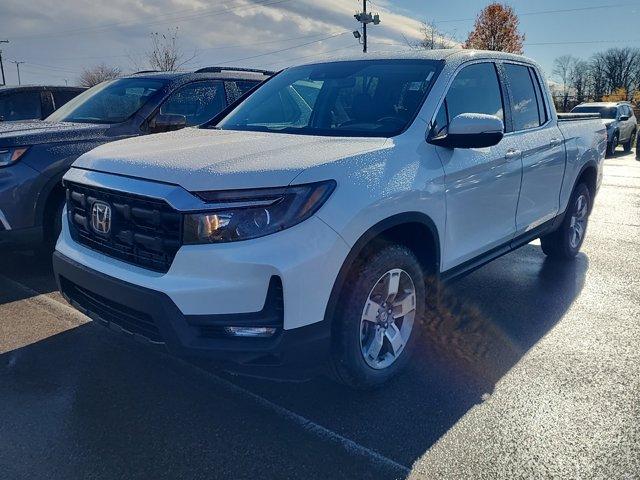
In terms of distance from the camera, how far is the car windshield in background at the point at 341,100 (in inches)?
128

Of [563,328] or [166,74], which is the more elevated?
[166,74]

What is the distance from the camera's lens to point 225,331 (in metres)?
2.41

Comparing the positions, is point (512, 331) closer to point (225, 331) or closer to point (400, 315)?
point (400, 315)

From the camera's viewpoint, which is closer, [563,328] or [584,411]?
[584,411]

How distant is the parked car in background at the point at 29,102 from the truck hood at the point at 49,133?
2.98 m

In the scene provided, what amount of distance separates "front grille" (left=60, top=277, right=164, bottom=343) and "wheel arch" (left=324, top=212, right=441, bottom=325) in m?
0.82

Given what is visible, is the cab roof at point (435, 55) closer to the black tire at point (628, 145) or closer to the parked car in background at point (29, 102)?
the parked car in background at point (29, 102)

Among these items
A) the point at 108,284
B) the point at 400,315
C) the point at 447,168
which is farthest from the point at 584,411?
the point at 108,284

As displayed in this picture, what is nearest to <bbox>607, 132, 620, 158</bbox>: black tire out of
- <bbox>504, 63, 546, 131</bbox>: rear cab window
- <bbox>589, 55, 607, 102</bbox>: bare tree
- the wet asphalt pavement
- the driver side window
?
<bbox>504, 63, 546, 131</bbox>: rear cab window

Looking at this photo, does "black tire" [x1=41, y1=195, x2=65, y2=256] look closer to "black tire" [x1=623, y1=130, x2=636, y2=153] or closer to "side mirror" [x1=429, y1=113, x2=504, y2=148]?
"side mirror" [x1=429, y1=113, x2=504, y2=148]

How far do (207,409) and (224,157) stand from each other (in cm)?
128

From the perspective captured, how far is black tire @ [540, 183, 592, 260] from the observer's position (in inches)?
207

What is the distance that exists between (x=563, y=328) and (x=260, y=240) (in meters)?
2.57

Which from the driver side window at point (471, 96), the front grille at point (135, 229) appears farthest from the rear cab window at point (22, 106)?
the driver side window at point (471, 96)
